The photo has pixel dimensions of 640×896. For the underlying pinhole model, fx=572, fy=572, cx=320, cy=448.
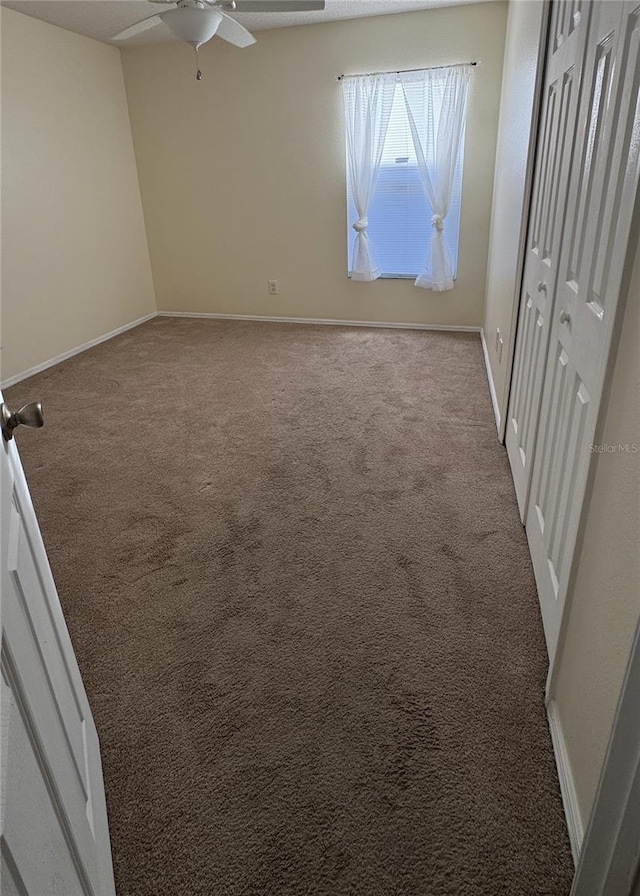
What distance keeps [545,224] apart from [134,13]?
351 cm

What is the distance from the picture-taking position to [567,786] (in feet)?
4.19

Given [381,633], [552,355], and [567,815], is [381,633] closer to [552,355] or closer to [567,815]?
[567,815]

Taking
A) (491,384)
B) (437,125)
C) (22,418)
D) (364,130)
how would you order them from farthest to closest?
(364,130) < (437,125) < (491,384) < (22,418)

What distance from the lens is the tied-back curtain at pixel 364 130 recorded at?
444cm

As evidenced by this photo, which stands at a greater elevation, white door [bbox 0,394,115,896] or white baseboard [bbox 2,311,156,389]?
white door [bbox 0,394,115,896]

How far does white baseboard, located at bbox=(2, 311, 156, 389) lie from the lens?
417cm

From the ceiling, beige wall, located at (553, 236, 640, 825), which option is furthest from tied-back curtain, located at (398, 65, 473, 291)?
beige wall, located at (553, 236, 640, 825)

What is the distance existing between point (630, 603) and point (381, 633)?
94 cm

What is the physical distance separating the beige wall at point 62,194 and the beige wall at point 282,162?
1.25 ft

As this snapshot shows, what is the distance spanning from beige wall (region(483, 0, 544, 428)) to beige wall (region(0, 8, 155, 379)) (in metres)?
3.22

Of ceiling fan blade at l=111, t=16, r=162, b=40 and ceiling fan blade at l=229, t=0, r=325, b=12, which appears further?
ceiling fan blade at l=111, t=16, r=162, b=40

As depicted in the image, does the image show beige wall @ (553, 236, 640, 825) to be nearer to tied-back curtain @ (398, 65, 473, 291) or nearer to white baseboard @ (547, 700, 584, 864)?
white baseboard @ (547, 700, 584, 864)

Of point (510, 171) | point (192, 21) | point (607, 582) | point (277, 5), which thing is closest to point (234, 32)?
point (277, 5)

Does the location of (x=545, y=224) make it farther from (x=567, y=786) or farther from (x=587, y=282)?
(x=567, y=786)
